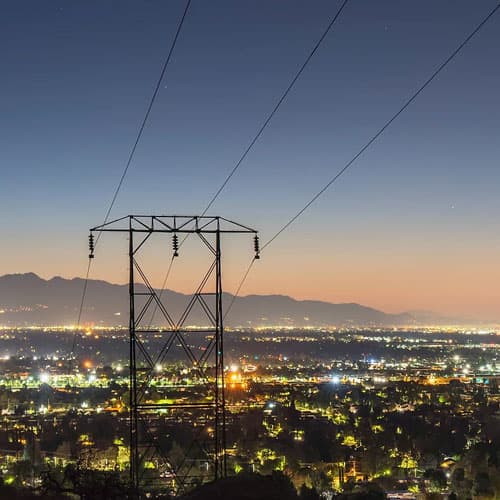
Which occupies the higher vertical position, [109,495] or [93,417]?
[109,495]

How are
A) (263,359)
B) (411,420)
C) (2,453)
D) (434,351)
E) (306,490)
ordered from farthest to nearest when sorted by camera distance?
(434,351), (263,359), (411,420), (2,453), (306,490)

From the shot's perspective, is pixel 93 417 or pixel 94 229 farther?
pixel 93 417

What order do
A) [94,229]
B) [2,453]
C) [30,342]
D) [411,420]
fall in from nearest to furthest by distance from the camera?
[94,229]
[2,453]
[411,420]
[30,342]

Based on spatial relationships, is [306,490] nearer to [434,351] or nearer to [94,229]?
[94,229]

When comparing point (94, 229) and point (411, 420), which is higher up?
point (94, 229)

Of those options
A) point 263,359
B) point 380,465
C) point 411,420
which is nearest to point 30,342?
point 263,359

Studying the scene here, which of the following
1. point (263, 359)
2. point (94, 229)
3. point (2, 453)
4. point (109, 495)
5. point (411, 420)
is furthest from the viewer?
point (263, 359)

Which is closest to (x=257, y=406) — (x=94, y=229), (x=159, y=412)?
(x=159, y=412)

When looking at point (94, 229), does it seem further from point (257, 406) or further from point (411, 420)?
point (257, 406)

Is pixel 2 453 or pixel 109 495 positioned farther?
pixel 2 453
